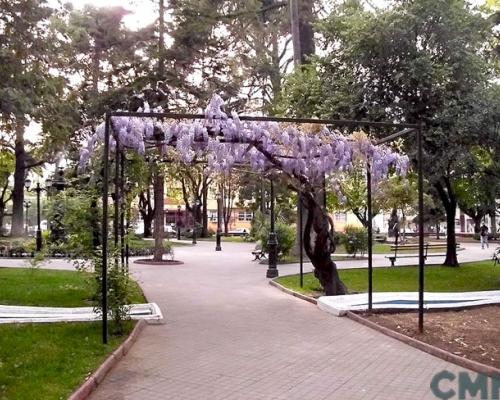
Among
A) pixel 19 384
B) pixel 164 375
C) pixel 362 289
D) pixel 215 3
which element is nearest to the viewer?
pixel 19 384

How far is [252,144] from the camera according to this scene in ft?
35.7

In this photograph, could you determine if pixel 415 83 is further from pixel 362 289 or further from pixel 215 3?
pixel 215 3

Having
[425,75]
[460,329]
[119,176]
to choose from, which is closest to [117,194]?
[119,176]

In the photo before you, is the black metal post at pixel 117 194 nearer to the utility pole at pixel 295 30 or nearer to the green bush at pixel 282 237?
the green bush at pixel 282 237

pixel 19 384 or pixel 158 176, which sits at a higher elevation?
pixel 158 176

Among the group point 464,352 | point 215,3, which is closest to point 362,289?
point 464,352

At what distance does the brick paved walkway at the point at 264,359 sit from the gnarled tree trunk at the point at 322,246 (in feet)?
3.16

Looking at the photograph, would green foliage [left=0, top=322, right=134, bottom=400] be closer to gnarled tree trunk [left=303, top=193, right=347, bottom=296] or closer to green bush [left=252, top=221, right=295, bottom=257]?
gnarled tree trunk [left=303, top=193, right=347, bottom=296]

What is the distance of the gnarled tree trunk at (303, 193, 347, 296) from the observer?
1278cm

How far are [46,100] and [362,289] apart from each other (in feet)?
28.9

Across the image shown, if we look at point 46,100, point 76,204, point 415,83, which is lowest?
point 76,204

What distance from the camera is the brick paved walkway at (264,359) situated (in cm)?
638

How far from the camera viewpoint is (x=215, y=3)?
23359 millimetres

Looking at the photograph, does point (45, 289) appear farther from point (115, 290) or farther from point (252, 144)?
point (252, 144)
